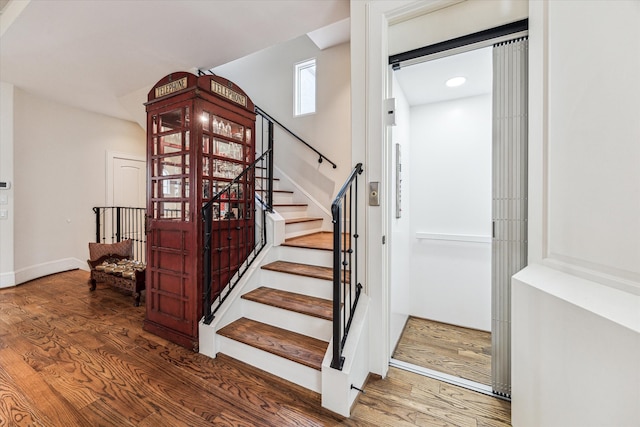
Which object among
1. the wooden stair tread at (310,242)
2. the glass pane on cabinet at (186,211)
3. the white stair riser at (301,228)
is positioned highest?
the glass pane on cabinet at (186,211)

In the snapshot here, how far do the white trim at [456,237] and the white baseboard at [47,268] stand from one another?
553 cm

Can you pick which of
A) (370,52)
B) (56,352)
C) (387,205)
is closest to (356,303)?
(387,205)

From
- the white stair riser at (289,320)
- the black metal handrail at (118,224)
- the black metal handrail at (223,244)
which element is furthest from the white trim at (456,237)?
the black metal handrail at (118,224)

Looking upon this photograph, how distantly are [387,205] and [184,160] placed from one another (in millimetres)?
1680

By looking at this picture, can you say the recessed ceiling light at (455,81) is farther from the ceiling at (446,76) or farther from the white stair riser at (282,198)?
the white stair riser at (282,198)

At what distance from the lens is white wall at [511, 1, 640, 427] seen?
0.59 m

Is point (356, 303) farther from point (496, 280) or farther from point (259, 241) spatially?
point (259, 241)

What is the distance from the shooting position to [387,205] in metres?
1.74

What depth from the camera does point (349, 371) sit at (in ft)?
4.70

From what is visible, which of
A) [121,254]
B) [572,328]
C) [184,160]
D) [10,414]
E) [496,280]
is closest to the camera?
[572,328]

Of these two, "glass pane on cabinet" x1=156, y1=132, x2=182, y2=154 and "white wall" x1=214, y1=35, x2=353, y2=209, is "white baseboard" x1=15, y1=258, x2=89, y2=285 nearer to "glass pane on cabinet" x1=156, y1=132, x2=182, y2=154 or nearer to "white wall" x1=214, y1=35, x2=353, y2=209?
"glass pane on cabinet" x1=156, y1=132, x2=182, y2=154

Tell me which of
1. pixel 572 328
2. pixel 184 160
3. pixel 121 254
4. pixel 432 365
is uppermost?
pixel 184 160

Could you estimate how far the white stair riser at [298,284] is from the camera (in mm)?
2090

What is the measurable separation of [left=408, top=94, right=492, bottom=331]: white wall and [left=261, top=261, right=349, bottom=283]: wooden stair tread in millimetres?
1090
